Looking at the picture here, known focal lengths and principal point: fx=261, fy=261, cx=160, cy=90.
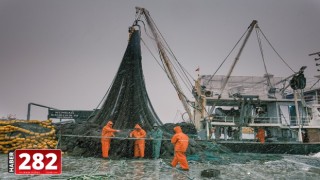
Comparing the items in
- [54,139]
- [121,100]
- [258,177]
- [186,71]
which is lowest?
[258,177]

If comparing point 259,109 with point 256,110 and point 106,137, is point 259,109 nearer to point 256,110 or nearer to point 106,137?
point 256,110

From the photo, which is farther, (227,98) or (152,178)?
(227,98)

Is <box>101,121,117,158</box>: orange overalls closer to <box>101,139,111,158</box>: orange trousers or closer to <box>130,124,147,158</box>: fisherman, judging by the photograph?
<box>101,139,111,158</box>: orange trousers

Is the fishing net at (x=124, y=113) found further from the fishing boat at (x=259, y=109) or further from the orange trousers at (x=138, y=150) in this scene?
the fishing boat at (x=259, y=109)

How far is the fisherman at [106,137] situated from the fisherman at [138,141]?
968 mm

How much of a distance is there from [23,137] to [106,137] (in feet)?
15.5

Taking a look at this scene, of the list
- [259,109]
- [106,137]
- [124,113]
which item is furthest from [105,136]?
[259,109]

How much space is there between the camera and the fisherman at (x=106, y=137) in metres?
11.4

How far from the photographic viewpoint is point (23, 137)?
13.0 m

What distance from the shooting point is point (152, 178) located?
305 inches

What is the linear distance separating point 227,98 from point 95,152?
60.8 feet

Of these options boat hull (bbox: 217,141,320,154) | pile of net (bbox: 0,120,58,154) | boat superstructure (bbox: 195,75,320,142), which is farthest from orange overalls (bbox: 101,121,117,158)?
boat superstructure (bbox: 195,75,320,142)

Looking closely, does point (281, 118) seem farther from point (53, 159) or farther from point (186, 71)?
point (53, 159)

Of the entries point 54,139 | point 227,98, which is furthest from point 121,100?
point 227,98
